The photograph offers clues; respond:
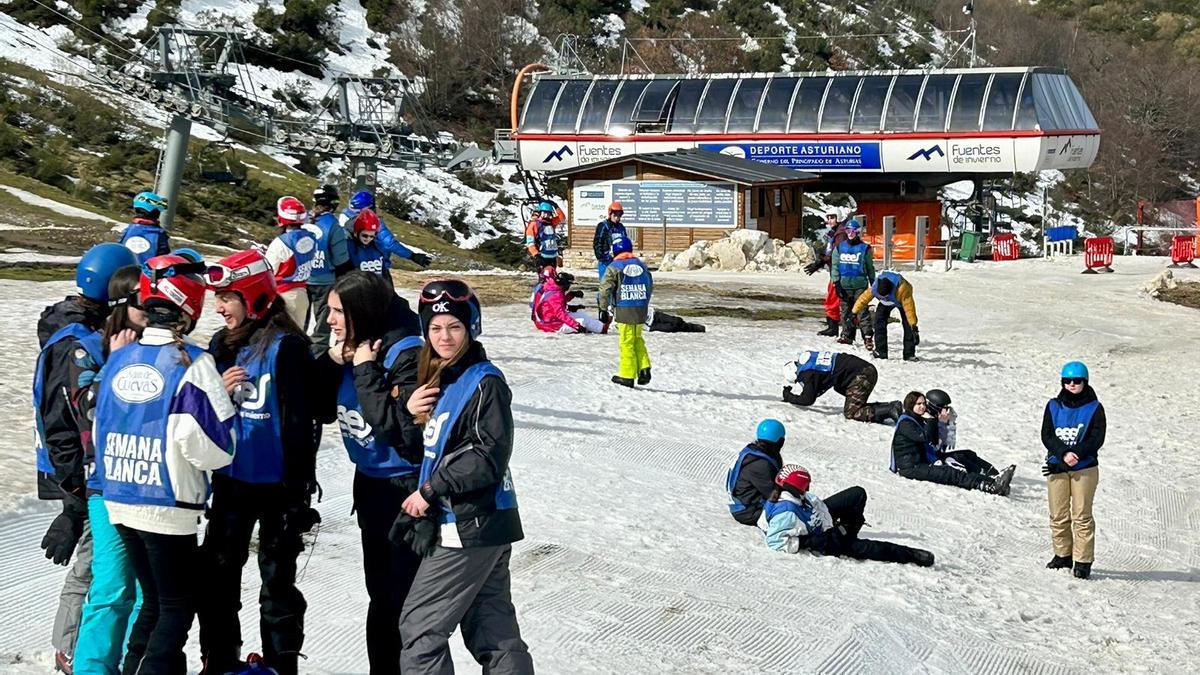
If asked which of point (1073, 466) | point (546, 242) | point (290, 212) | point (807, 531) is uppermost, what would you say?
point (290, 212)

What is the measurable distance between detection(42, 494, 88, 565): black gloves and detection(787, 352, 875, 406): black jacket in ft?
30.8

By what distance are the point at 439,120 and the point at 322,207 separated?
52.3 meters

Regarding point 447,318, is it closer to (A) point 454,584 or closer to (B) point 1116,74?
(A) point 454,584

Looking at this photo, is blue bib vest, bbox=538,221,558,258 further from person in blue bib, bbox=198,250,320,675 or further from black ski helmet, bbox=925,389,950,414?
person in blue bib, bbox=198,250,320,675

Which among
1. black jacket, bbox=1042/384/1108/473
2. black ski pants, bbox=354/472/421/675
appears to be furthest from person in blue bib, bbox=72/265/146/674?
black jacket, bbox=1042/384/1108/473

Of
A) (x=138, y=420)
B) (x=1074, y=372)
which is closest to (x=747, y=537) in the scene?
(x=1074, y=372)

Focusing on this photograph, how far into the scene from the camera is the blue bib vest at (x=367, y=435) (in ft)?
16.8

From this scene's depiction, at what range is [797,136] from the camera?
39.0 meters

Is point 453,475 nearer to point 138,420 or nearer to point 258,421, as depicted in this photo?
point 258,421

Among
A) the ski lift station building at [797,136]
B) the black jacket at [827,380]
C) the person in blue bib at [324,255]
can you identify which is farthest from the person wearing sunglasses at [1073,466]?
the ski lift station building at [797,136]

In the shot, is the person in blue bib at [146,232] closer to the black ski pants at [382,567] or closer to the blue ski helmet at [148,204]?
the blue ski helmet at [148,204]

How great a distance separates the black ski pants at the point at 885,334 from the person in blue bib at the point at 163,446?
1293cm

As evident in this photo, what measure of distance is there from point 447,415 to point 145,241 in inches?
220

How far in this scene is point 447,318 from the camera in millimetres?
4852
